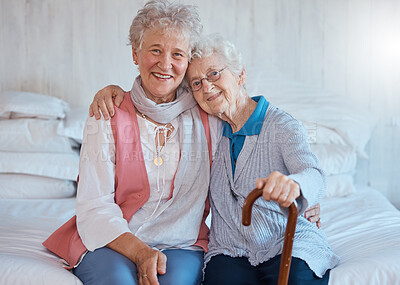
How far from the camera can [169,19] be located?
58.6 inches

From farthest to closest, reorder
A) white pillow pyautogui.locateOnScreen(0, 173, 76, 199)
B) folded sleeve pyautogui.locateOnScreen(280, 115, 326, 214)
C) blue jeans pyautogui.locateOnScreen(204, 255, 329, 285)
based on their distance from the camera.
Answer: white pillow pyautogui.locateOnScreen(0, 173, 76, 199) < blue jeans pyautogui.locateOnScreen(204, 255, 329, 285) < folded sleeve pyautogui.locateOnScreen(280, 115, 326, 214)

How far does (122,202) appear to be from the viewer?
1.49 meters

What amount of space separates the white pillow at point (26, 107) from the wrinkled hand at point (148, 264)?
1457 millimetres

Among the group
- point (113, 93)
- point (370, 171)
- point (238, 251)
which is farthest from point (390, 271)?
point (370, 171)

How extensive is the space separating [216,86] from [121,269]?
0.71 m

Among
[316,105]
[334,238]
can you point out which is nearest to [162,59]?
[334,238]

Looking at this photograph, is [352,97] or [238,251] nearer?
[238,251]

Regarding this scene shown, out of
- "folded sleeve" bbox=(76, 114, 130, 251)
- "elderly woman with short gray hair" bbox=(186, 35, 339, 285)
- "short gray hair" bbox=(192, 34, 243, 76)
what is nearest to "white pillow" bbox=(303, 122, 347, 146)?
"elderly woman with short gray hair" bbox=(186, 35, 339, 285)

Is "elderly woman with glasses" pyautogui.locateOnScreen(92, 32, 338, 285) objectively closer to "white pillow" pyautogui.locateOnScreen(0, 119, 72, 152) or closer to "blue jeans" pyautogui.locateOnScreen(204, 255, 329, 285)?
"blue jeans" pyautogui.locateOnScreen(204, 255, 329, 285)

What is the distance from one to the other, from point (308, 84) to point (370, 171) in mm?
758

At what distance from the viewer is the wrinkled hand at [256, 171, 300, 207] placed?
3.33ft

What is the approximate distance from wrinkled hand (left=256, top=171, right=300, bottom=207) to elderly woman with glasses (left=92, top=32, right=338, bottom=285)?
6 cm

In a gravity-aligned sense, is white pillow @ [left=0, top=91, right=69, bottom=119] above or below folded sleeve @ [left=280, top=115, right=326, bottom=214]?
above

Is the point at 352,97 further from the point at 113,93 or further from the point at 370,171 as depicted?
the point at 113,93
